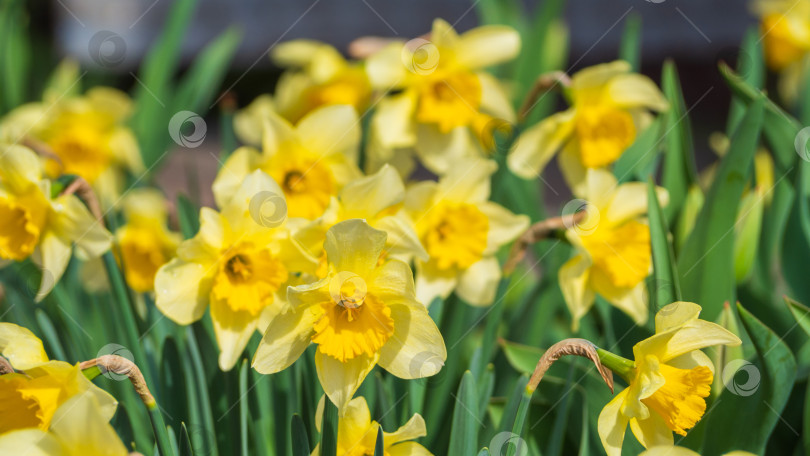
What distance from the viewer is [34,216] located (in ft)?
3.45

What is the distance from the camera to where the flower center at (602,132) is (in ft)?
4.50

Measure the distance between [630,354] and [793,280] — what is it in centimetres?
39

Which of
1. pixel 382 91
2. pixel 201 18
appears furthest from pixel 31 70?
pixel 382 91

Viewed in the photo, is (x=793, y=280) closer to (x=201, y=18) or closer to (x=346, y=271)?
(x=346, y=271)

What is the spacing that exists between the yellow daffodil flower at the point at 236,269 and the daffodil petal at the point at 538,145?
57cm

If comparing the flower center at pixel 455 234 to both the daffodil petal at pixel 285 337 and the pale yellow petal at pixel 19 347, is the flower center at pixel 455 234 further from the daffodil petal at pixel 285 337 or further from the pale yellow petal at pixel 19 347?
the pale yellow petal at pixel 19 347

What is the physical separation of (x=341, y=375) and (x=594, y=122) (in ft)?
2.53

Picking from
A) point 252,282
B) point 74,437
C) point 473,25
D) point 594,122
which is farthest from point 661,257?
point 473,25

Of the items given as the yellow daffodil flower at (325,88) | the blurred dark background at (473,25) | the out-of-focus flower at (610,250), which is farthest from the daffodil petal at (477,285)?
the blurred dark background at (473,25)

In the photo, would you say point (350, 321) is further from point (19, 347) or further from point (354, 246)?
point (19, 347)

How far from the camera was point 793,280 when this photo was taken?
1354 mm

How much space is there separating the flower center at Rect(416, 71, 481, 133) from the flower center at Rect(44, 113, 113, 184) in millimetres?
876

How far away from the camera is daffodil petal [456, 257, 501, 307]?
1215mm

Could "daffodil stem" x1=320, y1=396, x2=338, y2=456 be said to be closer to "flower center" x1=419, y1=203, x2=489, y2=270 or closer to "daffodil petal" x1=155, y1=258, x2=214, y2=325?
"daffodil petal" x1=155, y1=258, x2=214, y2=325
